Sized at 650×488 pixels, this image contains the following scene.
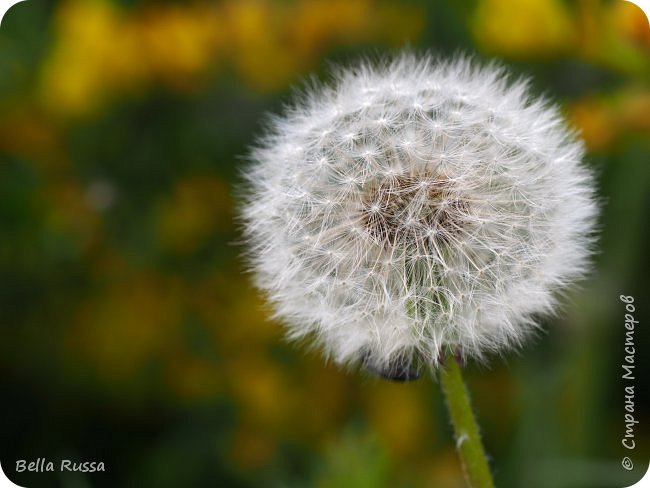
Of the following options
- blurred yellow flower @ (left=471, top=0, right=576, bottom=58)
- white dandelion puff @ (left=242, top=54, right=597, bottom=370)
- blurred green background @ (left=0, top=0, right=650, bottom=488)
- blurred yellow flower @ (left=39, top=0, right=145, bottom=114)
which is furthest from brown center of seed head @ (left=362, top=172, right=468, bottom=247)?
blurred yellow flower @ (left=39, top=0, right=145, bottom=114)

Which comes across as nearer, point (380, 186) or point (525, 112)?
point (380, 186)

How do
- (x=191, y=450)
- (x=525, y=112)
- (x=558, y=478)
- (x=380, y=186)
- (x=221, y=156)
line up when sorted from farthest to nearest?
(x=221, y=156) → (x=191, y=450) → (x=558, y=478) → (x=525, y=112) → (x=380, y=186)

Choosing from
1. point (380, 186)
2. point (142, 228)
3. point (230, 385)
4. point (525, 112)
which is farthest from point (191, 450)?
point (525, 112)

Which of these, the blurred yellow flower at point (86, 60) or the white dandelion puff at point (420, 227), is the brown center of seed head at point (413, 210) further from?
the blurred yellow flower at point (86, 60)

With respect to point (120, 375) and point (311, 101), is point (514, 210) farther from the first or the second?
point (120, 375)

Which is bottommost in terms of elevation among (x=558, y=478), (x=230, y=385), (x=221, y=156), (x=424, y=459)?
(x=558, y=478)

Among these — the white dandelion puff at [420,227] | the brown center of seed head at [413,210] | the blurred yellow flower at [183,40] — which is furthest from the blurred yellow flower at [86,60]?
the brown center of seed head at [413,210]

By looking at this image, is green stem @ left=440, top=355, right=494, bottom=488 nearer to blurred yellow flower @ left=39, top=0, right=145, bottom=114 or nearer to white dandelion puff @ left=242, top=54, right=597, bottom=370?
white dandelion puff @ left=242, top=54, right=597, bottom=370
